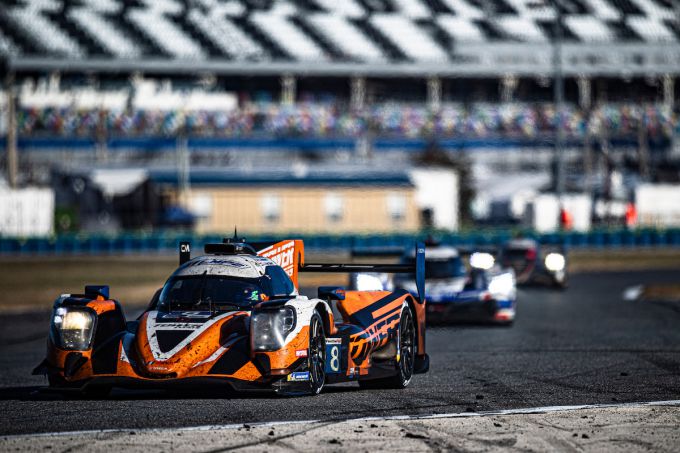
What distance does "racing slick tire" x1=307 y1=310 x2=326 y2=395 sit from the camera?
990cm

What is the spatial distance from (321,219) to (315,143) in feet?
20.6

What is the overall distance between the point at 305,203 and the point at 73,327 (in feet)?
156

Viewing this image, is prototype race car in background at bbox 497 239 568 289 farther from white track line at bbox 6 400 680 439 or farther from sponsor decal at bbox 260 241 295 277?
white track line at bbox 6 400 680 439

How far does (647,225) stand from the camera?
57.2 m

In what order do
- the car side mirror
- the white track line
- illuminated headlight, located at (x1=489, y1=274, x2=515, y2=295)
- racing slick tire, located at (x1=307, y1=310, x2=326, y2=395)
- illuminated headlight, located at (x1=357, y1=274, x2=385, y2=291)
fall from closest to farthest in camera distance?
1. the white track line
2. racing slick tire, located at (x1=307, y1=310, x2=326, y2=395)
3. the car side mirror
4. illuminated headlight, located at (x1=357, y1=274, x2=385, y2=291)
5. illuminated headlight, located at (x1=489, y1=274, x2=515, y2=295)

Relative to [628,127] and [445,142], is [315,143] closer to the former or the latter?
[445,142]

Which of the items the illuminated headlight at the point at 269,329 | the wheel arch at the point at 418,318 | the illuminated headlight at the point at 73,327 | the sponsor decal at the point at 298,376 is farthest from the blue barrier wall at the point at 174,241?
the illuminated headlight at the point at 269,329

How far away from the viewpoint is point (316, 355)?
10.0 m

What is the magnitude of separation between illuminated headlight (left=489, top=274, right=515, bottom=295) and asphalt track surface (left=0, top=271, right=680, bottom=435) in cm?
53

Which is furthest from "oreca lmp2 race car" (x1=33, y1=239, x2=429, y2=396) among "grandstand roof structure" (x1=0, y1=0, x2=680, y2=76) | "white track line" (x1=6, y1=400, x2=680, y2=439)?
"grandstand roof structure" (x1=0, y1=0, x2=680, y2=76)

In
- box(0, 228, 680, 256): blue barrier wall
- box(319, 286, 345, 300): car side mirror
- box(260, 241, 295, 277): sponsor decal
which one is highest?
box(260, 241, 295, 277): sponsor decal

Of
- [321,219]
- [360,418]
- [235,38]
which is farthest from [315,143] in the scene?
[360,418]

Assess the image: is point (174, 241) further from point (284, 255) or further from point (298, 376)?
point (298, 376)

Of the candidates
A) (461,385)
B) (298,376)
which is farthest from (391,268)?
(298,376)
